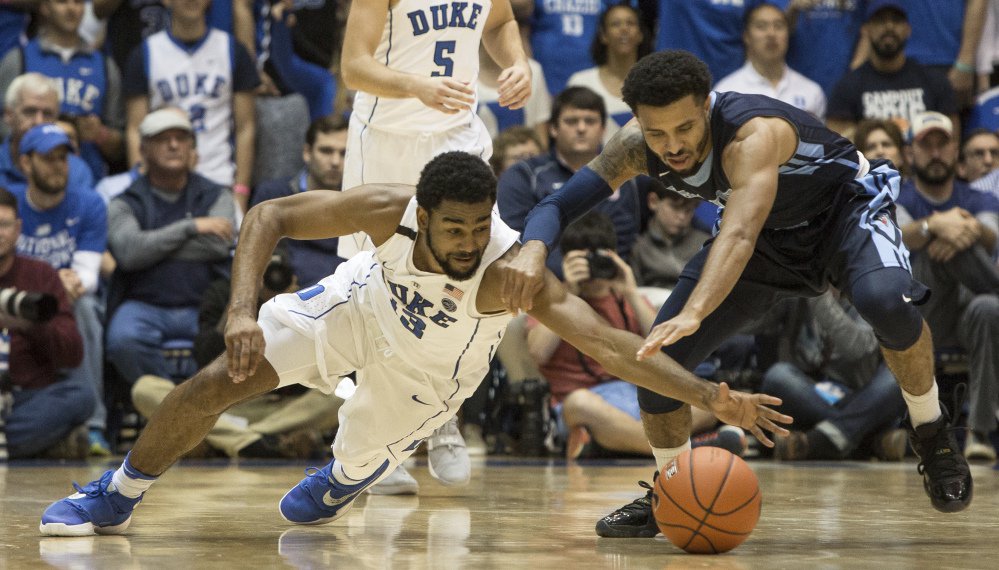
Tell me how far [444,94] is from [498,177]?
3.86 meters

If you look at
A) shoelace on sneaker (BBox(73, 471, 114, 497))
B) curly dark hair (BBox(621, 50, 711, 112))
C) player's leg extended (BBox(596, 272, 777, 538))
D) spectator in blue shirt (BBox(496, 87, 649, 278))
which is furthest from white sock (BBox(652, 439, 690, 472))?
spectator in blue shirt (BBox(496, 87, 649, 278))

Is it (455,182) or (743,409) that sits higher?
(455,182)

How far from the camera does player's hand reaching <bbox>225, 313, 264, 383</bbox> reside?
4133mm

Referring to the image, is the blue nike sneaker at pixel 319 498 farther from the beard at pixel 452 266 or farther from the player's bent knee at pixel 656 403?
the player's bent knee at pixel 656 403

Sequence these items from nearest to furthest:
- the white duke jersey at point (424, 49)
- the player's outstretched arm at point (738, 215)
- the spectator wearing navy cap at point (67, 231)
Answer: the player's outstretched arm at point (738, 215)
the white duke jersey at point (424, 49)
the spectator wearing navy cap at point (67, 231)

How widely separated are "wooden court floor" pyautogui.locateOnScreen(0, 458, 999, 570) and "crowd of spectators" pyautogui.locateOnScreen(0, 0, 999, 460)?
1.18 m

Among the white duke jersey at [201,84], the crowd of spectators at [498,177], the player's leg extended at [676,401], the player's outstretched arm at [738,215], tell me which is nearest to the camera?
the player's outstretched arm at [738,215]

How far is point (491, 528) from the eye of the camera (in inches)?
191

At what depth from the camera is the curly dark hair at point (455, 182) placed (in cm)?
434

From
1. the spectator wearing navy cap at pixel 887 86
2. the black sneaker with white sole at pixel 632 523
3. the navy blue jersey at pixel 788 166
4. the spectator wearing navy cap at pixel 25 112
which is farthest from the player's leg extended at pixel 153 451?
the spectator wearing navy cap at pixel 887 86

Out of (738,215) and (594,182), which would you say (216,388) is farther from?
(738,215)

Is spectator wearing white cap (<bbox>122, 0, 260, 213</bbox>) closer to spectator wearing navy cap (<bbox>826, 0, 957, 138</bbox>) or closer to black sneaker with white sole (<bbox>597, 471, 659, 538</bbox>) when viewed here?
spectator wearing navy cap (<bbox>826, 0, 957, 138</bbox>)

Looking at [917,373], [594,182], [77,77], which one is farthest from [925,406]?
[77,77]

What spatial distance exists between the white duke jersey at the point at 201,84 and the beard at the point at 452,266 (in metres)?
5.66
